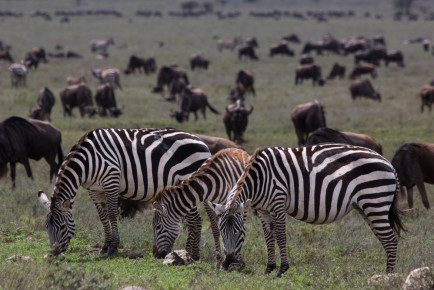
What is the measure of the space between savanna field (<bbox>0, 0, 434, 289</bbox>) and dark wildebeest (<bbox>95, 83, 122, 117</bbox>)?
60cm

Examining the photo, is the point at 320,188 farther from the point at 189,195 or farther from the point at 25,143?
the point at 25,143

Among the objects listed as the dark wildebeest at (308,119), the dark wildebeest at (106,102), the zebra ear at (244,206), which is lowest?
the dark wildebeest at (106,102)

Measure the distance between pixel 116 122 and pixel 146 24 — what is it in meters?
56.0

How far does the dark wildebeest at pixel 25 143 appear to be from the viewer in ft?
41.3

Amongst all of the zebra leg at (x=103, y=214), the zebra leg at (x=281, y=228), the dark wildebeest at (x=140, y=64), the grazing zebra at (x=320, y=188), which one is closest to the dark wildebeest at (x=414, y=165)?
the grazing zebra at (x=320, y=188)

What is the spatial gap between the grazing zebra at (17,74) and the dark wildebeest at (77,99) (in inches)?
248

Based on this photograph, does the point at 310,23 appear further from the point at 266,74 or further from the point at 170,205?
the point at 170,205

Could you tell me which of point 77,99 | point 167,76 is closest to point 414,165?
point 77,99

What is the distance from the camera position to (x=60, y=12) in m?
85.6

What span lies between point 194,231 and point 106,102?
1644 cm

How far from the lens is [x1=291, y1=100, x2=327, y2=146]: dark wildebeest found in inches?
679

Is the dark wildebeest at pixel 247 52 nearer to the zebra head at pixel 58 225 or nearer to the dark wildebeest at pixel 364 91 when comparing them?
the dark wildebeest at pixel 364 91

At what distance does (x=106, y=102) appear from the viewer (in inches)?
928

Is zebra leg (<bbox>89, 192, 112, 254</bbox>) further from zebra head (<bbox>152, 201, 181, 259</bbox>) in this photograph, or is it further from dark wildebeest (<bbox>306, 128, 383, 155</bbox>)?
dark wildebeest (<bbox>306, 128, 383, 155</bbox>)
